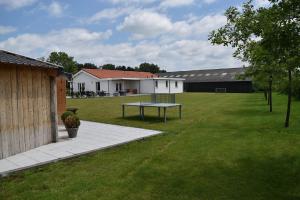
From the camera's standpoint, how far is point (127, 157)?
6711 mm

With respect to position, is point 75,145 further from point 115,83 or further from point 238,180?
point 115,83

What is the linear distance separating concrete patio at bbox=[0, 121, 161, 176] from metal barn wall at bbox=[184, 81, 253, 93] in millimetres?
41456

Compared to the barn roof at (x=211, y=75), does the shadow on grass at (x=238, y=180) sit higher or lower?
lower

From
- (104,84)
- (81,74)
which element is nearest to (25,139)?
(104,84)

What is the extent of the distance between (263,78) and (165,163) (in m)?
10.4

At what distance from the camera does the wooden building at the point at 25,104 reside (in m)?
6.54

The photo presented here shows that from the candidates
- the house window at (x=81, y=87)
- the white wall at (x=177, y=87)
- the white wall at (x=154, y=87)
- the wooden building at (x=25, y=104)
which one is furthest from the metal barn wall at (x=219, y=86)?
the wooden building at (x=25, y=104)

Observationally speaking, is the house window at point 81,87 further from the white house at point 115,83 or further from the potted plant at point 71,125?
the potted plant at point 71,125

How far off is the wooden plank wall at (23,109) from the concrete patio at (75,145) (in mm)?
283

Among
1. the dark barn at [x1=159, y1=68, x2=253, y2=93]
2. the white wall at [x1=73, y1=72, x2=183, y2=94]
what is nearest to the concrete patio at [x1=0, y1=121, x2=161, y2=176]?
the white wall at [x1=73, y1=72, x2=183, y2=94]

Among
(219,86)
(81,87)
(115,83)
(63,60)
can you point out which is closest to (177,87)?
(219,86)

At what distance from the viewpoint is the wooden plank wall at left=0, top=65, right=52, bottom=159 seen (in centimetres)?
654

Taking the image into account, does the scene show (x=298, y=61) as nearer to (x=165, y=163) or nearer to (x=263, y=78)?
(x=165, y=163)

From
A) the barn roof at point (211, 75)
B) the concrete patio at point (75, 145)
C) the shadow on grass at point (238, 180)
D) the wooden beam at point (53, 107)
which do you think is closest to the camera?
the shadow on grass at point (238, 180)
